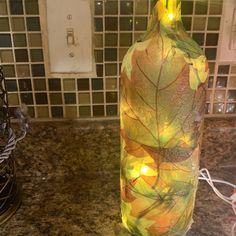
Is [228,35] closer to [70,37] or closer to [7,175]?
[70,37]

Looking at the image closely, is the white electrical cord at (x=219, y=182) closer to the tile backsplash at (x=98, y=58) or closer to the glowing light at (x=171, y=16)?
the tile backsplash at (x=98, y=58)

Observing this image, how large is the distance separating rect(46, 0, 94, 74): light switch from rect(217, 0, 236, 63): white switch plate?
0.70ft

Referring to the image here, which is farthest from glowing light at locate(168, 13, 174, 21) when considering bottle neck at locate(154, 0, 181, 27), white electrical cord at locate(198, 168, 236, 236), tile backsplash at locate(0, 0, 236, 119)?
white electrical cord at locate(198, 168, 236, 236)

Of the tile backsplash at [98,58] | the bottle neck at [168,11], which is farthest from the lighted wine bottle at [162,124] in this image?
the tile backsplash at [98,58]

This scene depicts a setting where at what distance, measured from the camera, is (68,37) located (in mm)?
612

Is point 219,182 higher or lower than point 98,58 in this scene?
lower

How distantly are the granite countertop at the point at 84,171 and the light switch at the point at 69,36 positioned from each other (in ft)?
0.34

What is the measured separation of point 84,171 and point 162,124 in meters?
0.24

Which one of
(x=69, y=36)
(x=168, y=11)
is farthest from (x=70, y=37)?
(x=168, y=11)

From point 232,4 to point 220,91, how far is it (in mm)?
146

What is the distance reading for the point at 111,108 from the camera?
2.19ft

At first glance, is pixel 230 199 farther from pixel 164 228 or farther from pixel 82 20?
pixel 82 20

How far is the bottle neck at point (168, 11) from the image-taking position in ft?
1.47

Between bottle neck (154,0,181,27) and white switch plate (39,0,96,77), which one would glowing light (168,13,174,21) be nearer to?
bottle neck (154,0,181,27)
